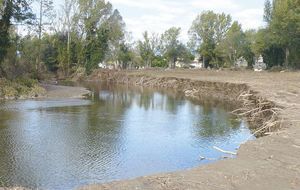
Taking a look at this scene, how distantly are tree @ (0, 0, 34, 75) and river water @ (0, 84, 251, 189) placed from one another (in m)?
8.98

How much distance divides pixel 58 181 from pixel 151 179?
399 centimetres

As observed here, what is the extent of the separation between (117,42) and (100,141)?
7188 centimetres

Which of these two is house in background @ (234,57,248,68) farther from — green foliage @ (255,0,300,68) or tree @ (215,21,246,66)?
green foliage @ (255,0,300,68)

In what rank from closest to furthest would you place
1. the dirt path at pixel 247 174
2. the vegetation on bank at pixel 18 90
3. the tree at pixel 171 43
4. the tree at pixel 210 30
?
the dirt path at pixel 247 174
the vegetation on bank at pixel 18 90
the tree at pixel 210 30
the tree at pixel 171 43

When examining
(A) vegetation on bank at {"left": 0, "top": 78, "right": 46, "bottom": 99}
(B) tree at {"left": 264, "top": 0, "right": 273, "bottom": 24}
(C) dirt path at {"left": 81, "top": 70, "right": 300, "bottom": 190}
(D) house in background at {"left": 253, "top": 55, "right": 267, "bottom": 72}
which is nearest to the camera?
(C) dirt path at {"left": 81, "top": 70, "right": 300, "bottom": 190}

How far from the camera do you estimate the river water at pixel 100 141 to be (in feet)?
45.6

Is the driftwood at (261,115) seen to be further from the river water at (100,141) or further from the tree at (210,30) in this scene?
the tree at (210,30)

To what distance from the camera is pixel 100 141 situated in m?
19.0

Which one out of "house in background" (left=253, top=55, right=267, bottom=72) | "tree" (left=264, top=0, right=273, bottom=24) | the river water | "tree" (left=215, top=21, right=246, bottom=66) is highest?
"tree" (left=264, top=0, right=273, bottom=24)

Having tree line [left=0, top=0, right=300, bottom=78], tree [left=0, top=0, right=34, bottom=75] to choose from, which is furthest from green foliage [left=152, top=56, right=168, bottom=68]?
tree [left=0, top=0, right=34, bottom=75]

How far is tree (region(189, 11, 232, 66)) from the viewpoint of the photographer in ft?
324

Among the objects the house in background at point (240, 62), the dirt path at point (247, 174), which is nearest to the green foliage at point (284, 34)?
the house in background at point (240, 62)

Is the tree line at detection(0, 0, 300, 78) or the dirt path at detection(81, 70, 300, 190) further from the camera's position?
the tree line at detection(0, 0, 300, 78)

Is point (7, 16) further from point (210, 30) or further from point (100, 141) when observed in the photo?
point (210, 30)
